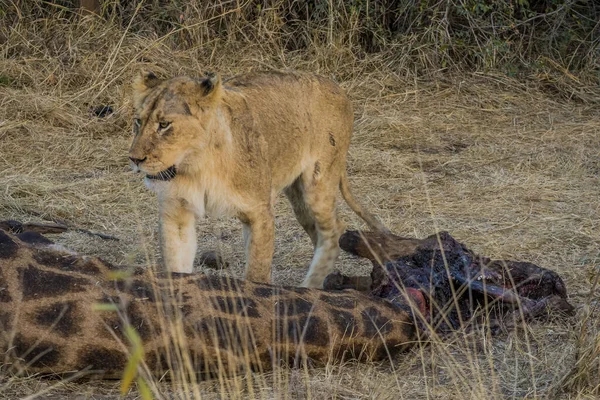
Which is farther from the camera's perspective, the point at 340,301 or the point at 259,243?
the point at 259,243

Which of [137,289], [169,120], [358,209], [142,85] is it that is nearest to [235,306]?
[137,289]

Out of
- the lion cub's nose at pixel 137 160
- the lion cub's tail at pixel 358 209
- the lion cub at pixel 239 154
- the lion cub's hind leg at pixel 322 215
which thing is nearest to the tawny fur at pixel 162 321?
the lion cub's nose at pixel 137 160

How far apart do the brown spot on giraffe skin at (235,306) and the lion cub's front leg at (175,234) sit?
117cm

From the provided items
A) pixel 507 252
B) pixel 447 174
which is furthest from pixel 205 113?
pixel 447 174

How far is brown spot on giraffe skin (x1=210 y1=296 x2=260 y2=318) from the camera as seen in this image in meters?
3.41

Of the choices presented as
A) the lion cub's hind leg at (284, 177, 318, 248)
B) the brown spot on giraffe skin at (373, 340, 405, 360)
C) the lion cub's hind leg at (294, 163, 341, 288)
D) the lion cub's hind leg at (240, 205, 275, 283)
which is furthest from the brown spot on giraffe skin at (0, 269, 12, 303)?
the lion cub's hind leg at (284, 177, 318, 248)

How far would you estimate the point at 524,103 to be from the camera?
9.42m

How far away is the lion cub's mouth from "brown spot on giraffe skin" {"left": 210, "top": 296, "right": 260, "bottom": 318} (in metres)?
1.08

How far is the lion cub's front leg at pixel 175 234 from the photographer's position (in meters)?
4.59

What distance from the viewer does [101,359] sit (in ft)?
10.6

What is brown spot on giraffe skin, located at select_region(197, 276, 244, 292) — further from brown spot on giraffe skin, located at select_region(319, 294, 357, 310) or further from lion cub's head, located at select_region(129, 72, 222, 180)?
lion cub's head, located at select_region(129, 72, 222, 180)

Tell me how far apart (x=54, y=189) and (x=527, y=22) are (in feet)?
17.7

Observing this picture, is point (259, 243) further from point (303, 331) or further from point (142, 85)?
point (303, 331)

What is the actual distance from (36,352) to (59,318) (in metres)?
0.13
